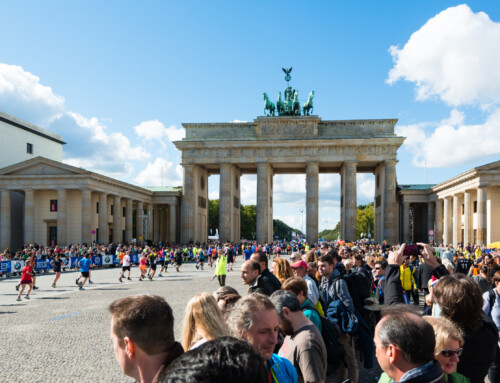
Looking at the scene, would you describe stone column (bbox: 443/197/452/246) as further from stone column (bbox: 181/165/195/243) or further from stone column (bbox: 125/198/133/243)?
stone column (bbox: 125/198/133/243)

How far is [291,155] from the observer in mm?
60125

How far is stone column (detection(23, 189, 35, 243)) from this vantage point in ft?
157

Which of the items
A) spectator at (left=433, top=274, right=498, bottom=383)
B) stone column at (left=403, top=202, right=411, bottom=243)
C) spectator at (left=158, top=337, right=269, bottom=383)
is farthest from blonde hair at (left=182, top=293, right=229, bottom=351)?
stone column at (left=403, top=202, right=411, bottom=243)

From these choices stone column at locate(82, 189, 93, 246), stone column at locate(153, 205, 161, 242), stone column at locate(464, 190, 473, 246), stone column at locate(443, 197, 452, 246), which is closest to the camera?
stone column at locate(464, 190, 473, 246)

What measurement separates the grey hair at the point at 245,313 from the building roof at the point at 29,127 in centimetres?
6079

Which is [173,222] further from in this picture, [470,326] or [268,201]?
[470,326]

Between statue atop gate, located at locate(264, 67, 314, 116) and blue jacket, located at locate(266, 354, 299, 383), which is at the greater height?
statue atop gate, located at locate(264, 67, 314, 116)

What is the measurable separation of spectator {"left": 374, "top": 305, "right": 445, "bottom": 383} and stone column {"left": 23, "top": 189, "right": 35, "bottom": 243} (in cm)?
5129

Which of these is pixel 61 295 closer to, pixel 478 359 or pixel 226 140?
pixel 478 359

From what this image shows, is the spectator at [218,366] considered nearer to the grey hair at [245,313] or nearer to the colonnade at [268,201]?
the grey hair at [245,313]

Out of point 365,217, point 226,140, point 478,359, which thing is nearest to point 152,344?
point 478,359

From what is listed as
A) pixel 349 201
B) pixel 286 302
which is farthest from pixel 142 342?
pixel 349 201

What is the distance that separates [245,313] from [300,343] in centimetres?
100

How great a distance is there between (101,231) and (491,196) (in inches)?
1619
